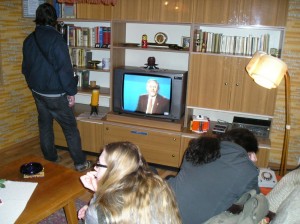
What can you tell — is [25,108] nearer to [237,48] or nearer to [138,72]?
[138,72]

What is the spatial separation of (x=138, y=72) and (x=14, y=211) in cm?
188

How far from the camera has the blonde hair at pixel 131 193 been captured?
3.85 ft

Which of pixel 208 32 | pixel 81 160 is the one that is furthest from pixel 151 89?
pixel 81 160

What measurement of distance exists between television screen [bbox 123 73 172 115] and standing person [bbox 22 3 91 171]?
60 centimetres

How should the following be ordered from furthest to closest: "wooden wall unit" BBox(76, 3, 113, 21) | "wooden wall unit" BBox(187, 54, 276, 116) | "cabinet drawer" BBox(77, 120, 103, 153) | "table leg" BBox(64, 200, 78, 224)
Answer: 1. "cabinet drawer" BBox(77, 120, 103, 153)
2. "wooden wall unit" BBox(76, 3, 113, 21)
3. "wooden wall unit" BBox(187, 54, 276, 116)
4. "table leg" BBox(64, 200, 78, 224)

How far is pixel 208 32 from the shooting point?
3100 millimetres

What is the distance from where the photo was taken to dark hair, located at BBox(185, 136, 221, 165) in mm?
1617

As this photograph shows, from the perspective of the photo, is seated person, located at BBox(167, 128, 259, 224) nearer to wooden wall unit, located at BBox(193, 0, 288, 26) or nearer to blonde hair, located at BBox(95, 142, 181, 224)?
blonde hair, located at BBox(95, 142, 181, 224)

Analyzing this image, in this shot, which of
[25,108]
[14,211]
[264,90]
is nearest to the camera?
[14,211]

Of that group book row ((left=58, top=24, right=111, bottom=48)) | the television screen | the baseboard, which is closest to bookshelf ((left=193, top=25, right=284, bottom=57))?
the television screen

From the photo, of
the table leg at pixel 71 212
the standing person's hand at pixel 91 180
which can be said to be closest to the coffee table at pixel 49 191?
the table leg at pixel 71 212

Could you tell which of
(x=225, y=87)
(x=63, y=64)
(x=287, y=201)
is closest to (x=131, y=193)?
(x=287, y=201)

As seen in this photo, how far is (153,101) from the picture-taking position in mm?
3258

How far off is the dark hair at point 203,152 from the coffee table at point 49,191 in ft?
2.66
